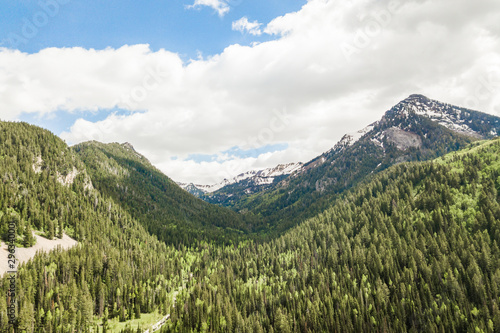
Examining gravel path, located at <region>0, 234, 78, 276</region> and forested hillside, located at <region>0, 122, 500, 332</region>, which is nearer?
forested hillside, located at <region>0, 122, 500, 332</region>

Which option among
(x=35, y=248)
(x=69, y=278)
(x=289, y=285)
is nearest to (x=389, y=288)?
(x=289, y=285)

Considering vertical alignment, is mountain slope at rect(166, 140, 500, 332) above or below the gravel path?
below

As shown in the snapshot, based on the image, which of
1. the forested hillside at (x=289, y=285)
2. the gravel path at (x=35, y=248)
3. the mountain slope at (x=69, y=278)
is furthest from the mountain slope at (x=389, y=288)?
the gravel path at (x=35, y=248)

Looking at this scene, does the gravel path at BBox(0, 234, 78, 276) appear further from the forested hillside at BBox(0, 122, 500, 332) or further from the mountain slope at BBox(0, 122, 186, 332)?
the forested hillside at BBox(0, 122, 500, 332)

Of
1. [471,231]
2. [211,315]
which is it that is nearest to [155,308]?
[211,315]

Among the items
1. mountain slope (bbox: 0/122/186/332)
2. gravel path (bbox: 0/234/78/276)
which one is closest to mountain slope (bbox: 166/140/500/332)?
mountain slope (bbox: 0/122/186/332)

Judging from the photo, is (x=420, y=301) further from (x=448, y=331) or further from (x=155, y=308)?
(x=155, y=308)

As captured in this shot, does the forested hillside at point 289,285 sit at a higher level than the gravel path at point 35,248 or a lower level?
lower

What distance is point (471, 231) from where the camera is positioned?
6929 inches

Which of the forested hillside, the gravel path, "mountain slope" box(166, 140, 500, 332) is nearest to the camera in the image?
the forested hillside

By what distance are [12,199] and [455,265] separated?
274 metres

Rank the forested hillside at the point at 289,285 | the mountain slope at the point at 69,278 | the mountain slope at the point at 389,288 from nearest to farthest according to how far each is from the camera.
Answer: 1. the mountain slope at the point at 69,278
2. the forested hillside at the point at 289,285
3. the mountain slope at the point at 389,288

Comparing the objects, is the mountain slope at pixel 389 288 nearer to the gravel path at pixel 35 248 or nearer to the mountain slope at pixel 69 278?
the mountain slope at pixel 69 278

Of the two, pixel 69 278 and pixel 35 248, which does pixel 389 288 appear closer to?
pixel 69 278
